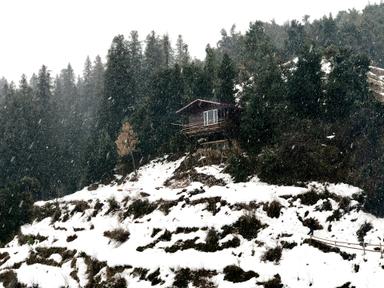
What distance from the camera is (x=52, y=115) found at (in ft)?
247

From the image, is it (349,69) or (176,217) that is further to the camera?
(349,69)

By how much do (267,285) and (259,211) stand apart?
5.68 metres

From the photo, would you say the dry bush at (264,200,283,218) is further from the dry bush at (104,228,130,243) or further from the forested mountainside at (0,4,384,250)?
the dry bush at (104,228,130,243)

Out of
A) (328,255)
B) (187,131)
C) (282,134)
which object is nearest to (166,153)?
(187,131)

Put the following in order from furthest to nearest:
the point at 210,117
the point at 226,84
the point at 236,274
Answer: the point at 226,84
the point at 210,117
the point at 236,274

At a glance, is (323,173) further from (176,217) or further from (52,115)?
(52,115)

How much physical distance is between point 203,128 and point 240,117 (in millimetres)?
6077

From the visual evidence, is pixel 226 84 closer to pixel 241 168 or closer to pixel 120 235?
pixel 241 168

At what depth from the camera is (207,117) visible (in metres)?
44.5

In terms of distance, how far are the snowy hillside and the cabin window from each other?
16.8 metres

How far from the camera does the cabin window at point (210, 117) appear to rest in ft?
142

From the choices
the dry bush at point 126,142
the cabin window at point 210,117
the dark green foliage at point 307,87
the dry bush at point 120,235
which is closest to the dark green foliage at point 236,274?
the dry bush at point 120,235

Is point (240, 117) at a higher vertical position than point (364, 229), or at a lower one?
higher

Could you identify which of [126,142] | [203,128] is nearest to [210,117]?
[203,128]
